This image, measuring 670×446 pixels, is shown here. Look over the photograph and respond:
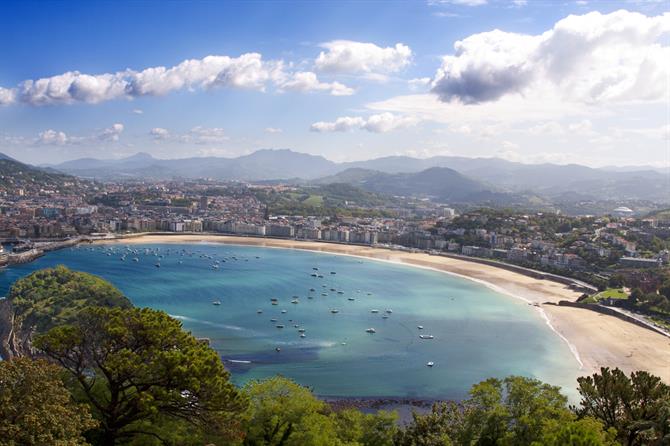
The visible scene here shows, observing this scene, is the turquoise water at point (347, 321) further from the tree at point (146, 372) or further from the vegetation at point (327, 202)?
the vegetation at point (327, 202)

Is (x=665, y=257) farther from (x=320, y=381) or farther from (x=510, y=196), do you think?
Result: (x=510, y=196)

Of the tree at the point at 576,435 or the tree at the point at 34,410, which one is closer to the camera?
the tree at the point at 34,410

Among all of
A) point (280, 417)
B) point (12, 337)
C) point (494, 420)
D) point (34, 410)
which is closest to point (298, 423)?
point (280, 417)

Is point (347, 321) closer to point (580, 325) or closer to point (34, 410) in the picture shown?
point (580, 325)

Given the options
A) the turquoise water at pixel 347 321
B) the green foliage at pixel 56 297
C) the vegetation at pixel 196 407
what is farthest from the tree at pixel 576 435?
the green foliage at pixel 56 297

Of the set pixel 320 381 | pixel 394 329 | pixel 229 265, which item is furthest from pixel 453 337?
pixel 229 265
